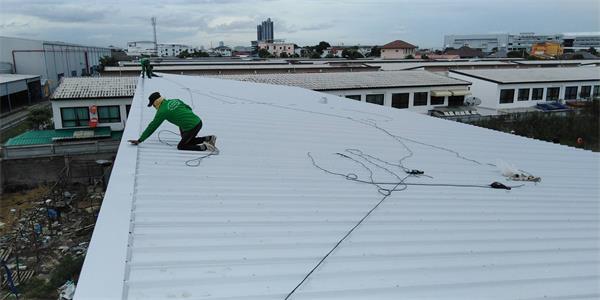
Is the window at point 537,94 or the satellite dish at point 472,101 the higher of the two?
the window at point 537,94

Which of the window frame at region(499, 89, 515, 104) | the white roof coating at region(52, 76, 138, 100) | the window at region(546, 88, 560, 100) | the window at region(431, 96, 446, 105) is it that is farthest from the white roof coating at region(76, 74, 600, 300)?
the window at region(546, 88, 560, 100)

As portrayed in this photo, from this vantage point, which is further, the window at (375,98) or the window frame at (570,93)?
the window frame at (570,93)

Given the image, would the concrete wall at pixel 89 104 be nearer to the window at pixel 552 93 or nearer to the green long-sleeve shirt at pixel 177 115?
the green long-sleeve shirt at pixel 177 115

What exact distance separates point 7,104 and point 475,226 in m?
29.9

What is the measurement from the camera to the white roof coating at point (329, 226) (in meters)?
2.61

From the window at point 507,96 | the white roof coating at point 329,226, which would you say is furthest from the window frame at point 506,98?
the white roof coating at point 329,226

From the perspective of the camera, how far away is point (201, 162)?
4.91 m

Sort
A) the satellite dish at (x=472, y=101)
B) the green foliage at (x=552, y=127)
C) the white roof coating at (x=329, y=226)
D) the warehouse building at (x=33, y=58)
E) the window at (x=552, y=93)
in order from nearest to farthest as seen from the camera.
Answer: the white roof coating at (x=329, y=226) → the green foliage at (x=552, y=127) → the satellite dish at (x=472, y=101) → the window at (x=552, y=93) → the warehouse building at (x=33, y=58)

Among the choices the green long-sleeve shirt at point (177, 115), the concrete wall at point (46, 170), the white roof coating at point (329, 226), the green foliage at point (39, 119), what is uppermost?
the green long-sleeve shirt at point (177, 115)

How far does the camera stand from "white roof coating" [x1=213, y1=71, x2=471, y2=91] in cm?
2159

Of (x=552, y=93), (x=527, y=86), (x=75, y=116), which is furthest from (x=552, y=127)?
(x=75, y=116)

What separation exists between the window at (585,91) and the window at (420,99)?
40.6 ft

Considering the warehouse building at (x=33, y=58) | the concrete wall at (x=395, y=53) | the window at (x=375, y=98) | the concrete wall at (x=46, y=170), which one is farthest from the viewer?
the concrete wall at (x=395, y=53)

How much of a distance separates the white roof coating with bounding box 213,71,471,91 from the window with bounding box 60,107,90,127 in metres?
7.50
